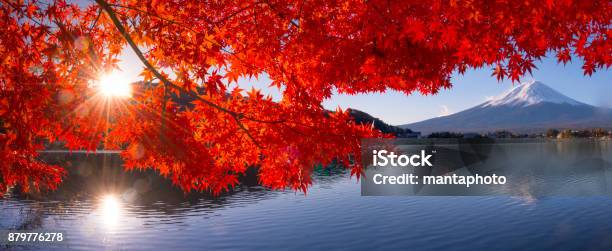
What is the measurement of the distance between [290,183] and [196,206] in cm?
2699

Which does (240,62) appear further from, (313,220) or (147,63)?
(313,220)

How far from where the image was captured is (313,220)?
85.9 feet

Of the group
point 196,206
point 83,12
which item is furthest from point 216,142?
point 196,206

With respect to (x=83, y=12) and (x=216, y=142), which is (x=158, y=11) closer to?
(x=83, y=12)

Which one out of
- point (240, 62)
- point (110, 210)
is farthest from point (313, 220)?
point (240, 62)

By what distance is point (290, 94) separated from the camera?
8.05 meters

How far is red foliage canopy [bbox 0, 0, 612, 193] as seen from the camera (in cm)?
611

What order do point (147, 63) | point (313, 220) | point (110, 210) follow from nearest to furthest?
point (147, 63), point (313, 220), point (110, 210)

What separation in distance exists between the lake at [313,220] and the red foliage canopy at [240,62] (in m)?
13.5

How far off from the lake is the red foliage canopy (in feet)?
44.3

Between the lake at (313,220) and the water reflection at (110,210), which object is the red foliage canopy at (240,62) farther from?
the water reflection at (110,210)

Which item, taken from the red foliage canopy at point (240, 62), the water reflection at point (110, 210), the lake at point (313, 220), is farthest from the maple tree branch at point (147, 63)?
the water reflection at point (110, 210)

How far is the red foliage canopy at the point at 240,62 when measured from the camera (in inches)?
240

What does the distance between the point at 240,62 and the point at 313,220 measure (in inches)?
779
